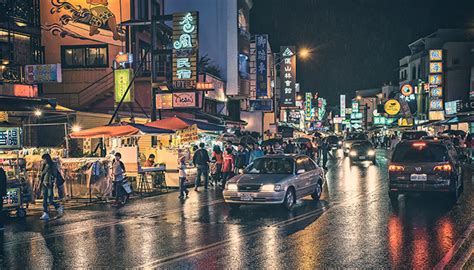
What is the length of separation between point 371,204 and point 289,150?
16.1m

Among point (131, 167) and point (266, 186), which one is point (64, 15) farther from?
point (266, 186)

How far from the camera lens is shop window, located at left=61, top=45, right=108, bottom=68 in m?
30.8

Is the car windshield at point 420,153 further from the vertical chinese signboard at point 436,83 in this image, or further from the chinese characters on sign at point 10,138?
the vertical chinese signboard at point 436,83

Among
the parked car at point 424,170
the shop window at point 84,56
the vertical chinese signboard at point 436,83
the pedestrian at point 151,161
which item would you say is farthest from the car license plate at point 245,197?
the vertical chinese signboard at point 436,83

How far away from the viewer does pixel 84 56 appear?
31.1 m

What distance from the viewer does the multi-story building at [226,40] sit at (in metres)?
40.3

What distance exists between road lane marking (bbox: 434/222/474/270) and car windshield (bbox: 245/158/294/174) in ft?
17.4

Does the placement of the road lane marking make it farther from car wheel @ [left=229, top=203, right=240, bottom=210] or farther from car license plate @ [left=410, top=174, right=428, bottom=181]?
car wheel @ [left=229, top=203, right=240, bottom=210]

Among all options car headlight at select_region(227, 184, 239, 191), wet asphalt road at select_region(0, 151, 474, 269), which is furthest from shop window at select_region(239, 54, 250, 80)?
car headlight at select_region(227, 184, 239, 191)

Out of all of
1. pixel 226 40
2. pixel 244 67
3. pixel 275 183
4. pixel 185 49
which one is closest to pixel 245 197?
pixel 275 183

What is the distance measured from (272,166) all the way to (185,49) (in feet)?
37.2

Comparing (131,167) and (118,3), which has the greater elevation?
(118,3)

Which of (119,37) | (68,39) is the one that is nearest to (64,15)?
(68,39)

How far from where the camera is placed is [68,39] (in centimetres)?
3070
